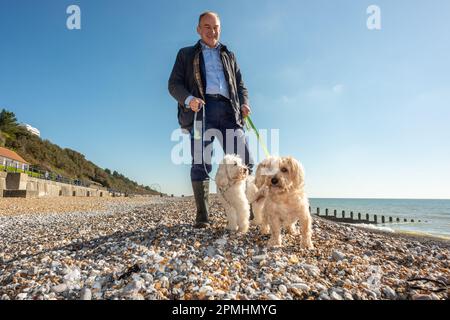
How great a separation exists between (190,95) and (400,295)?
4092 mm

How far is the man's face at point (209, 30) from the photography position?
5.17 m

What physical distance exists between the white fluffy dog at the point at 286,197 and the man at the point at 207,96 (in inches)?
43.1

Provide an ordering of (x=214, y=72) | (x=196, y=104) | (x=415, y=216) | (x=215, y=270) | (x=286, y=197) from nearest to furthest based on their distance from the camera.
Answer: (x=215, y=270), (x=286, y=197), (x=196, y=104), (x=214, y=72), (x=415, y=216)

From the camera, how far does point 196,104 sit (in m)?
4.85

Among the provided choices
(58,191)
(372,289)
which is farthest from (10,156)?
(372,289)

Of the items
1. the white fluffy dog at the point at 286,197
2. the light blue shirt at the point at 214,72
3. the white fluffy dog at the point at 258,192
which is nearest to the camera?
the white fluffy dog at the point at 286,197

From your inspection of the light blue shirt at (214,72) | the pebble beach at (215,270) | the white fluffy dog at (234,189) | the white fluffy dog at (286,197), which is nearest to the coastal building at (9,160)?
the pebble beach at (215,270)

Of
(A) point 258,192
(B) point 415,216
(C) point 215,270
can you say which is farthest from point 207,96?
(B) point 415,216

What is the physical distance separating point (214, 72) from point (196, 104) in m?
0.96

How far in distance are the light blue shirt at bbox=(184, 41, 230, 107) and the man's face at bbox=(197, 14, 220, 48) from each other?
12cm

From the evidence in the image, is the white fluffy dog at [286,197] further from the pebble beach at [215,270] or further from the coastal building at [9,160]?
the coastal building at [9,160]

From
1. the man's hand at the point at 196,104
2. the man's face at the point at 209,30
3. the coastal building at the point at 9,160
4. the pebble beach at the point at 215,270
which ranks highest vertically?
the coastal building at the point at 9,160

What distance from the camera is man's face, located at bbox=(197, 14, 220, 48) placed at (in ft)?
17.0

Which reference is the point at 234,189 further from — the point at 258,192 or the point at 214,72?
the point at 214,72
